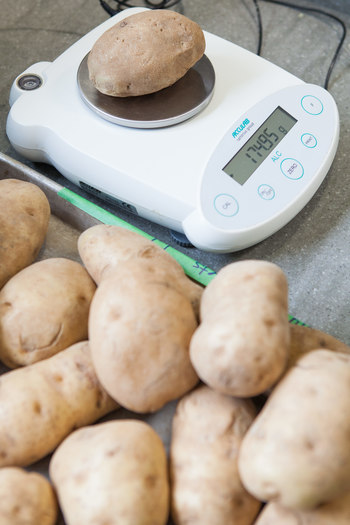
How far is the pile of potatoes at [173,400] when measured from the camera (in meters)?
0.55

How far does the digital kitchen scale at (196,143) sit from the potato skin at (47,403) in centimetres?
31

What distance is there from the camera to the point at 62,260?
792 mm

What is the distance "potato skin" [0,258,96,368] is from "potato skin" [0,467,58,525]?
0.15 metres

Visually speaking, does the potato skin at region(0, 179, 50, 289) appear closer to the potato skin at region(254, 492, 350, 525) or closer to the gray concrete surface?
the gray concrete surface

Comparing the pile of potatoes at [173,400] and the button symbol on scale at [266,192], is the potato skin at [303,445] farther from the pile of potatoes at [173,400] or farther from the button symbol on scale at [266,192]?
the button symbol on scale at [266,192]

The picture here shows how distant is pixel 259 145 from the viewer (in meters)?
0.97

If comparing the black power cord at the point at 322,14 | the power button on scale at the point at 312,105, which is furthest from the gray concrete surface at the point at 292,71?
the power button on scale at the point at 312,105

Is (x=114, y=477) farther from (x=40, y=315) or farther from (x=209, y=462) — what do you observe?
(x=40, y=315)

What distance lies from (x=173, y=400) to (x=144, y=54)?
0.55m

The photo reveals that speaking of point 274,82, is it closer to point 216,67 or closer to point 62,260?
point 216,67

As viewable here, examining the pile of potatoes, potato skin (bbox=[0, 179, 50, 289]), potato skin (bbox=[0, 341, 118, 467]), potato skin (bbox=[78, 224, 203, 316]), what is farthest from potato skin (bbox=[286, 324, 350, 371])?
potato skin (bbox=[0, 179, 50, 289])

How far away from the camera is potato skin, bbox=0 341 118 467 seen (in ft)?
2.04

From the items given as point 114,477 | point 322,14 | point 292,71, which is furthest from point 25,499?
point 322,14

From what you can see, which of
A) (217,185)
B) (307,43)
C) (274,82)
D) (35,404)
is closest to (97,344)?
(35,404)
